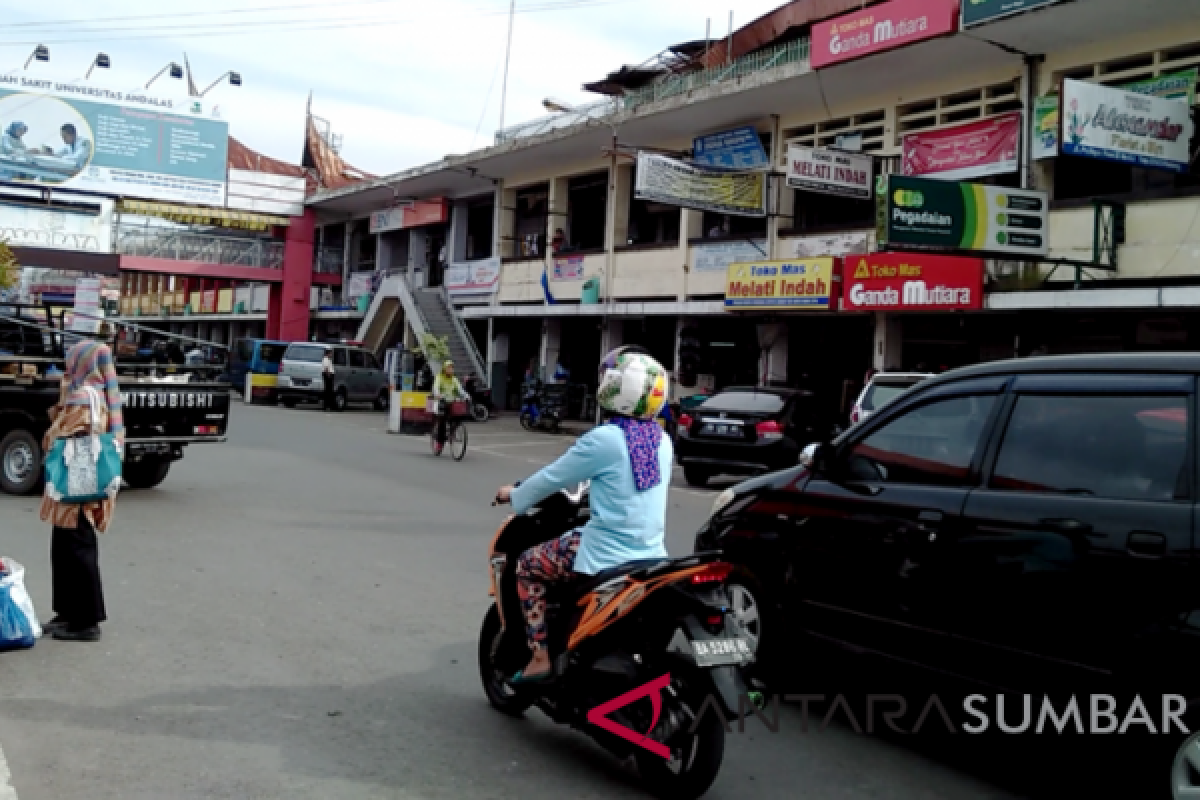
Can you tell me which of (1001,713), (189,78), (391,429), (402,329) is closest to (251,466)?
(391,429)

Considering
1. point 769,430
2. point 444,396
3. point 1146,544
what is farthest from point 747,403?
point 1146,544

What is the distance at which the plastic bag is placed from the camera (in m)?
5.82

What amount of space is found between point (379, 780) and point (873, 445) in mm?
2674

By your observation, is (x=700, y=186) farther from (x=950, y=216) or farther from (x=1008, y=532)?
(x=1008, y=532)

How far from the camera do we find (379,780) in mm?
4344

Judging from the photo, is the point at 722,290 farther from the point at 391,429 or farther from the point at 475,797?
the point at 475,797

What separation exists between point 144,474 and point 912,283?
1291 cm

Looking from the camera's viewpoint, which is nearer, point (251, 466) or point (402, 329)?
point (251, 466)

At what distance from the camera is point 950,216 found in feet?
53.6

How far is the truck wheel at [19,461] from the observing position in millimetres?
11797

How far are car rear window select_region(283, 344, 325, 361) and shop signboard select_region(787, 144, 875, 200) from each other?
1663cm

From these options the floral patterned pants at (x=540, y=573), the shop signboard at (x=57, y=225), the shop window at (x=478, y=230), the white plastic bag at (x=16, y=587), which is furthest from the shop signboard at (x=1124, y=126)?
the shop signboard at (x=57, y=225)

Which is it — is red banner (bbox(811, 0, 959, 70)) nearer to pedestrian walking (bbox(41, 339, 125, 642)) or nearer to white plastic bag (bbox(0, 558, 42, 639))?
pedestrian walking (bbox(41, 339, 125, 642))

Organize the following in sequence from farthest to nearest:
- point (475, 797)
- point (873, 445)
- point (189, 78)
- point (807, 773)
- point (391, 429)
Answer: point (189, 78), point (391, 429), point (873, 445), point (807, 773), point (475, 797)
